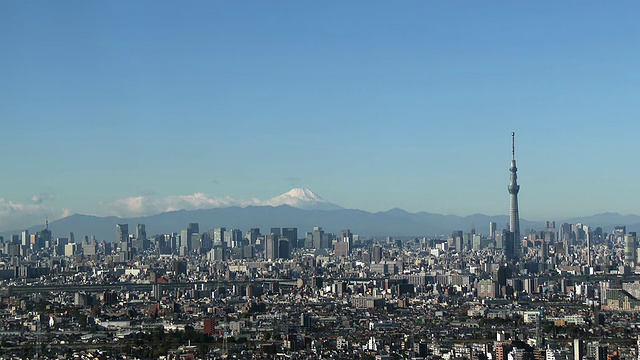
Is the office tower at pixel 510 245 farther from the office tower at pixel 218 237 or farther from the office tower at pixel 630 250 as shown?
the office tower at pixel 218 237

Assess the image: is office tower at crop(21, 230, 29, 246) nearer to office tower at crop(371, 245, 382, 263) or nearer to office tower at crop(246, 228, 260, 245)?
office tower at crop(246, 228, 260, 245)

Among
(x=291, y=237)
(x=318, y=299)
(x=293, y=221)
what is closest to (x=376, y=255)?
(x=291, y=237)

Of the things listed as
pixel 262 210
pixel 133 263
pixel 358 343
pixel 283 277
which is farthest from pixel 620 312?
pixel 262 210

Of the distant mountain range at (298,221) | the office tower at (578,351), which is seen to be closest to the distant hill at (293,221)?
the distant mountain range at (298,221)

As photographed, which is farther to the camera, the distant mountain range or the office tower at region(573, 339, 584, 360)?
the distant mountain range

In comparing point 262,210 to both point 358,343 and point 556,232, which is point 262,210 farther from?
point 358,343

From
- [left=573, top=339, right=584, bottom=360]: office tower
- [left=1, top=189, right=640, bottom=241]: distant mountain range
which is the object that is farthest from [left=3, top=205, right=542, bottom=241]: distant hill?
[left=573, top=339, right=584, bottom=360]: office tower
